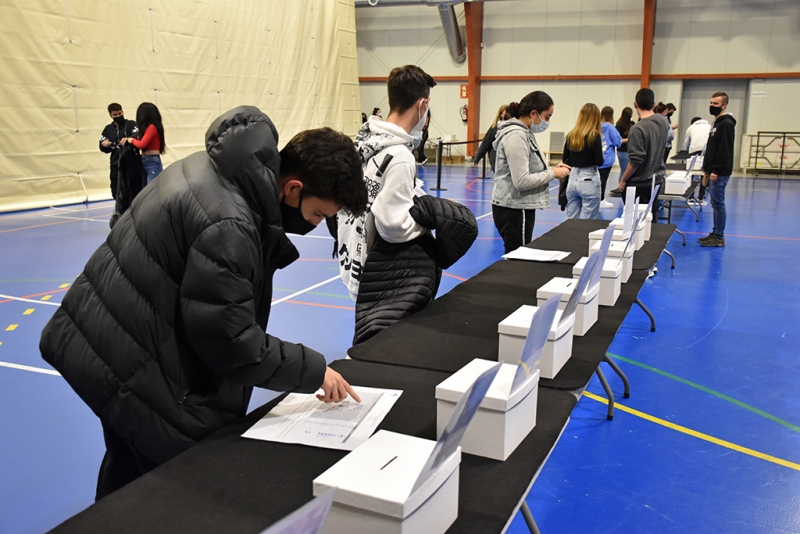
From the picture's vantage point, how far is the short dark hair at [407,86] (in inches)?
97.3

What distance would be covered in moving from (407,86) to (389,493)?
1802mm

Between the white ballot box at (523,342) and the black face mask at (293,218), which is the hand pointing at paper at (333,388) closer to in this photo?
the black face mask at (293,218)

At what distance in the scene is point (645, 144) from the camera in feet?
18.2

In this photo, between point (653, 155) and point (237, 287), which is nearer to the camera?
point (237, 287)

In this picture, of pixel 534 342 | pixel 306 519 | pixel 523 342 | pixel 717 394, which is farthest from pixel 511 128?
pixel 306 519

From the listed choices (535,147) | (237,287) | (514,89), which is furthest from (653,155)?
(514,89)

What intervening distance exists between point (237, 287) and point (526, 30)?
16966 millimetres

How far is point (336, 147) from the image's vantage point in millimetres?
1387

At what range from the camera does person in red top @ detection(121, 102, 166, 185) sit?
7.26 m

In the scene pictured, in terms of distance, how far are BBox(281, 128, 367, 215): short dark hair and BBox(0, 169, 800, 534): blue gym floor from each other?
4.67ft

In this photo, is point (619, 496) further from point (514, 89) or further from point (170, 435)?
point (514, 89)

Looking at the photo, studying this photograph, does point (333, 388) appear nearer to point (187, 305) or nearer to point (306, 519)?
point (187, 305)

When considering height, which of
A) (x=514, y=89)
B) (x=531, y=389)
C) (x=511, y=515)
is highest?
(x=514, y=89)

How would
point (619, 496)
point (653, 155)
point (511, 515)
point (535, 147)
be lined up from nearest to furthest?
point (511, 515), point (619, 496), point (535, 147), point (653, 155)
